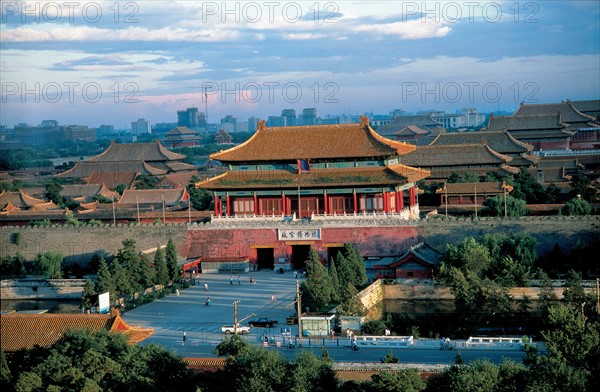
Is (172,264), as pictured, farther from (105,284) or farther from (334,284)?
(334,284)

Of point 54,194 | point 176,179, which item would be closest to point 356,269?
point 54,194

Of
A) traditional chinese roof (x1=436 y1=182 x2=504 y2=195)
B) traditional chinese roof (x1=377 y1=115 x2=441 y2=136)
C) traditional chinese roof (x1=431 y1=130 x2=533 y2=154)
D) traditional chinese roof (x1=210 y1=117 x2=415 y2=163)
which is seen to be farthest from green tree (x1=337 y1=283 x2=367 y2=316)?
traditional chinese roof (x1=377 y1=115 x2=441 y2=136)

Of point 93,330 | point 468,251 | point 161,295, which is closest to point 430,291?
point 468,251

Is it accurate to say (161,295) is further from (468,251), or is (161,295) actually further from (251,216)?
(468,251)

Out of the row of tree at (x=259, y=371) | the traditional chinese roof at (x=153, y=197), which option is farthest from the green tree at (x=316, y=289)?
the traditional chinese roof at (x=153, y=197)

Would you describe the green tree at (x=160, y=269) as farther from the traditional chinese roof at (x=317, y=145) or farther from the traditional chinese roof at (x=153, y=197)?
the traditional chinese roof at (x=153, y=197)

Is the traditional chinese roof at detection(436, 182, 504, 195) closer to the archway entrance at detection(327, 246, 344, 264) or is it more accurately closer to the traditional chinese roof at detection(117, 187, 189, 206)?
the archway entrance at detection(327, 246, 344, 264)

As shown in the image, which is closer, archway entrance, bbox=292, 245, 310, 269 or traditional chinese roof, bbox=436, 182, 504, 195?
archway entrance, bbox=292, 245, 310, 269
